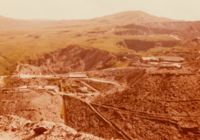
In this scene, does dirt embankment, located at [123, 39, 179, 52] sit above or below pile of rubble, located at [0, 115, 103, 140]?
below

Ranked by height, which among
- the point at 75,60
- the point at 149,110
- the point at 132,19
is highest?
the point at 132,19

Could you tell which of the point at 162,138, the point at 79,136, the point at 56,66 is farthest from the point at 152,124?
the point at 56,66

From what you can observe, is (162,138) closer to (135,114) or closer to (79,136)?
(135,114)

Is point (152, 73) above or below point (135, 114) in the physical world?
above

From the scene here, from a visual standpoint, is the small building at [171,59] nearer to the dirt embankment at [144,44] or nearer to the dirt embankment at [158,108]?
the dirt embankment at [158,108]

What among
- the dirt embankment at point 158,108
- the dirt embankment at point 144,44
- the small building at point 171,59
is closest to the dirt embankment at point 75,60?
the small building at point 171,59

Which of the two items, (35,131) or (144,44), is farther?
(144,44)

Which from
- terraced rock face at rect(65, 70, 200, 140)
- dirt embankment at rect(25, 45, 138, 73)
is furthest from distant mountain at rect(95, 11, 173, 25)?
terraced rock face at rect(65, 70, 200, 140)

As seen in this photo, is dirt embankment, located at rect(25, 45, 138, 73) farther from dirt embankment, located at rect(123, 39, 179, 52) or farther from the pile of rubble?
the pile of rubble

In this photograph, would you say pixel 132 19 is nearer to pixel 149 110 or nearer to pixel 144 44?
pixel 144 44

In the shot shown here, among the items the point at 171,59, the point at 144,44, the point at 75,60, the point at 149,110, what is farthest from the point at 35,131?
the point at 144,44

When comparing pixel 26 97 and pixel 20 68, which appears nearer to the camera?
pixel 26 97
